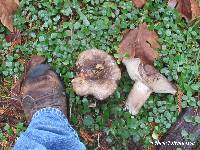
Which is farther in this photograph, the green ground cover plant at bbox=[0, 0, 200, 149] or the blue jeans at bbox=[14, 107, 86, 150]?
the green ground cover plant at bbox=[0, 0, 200, 149]

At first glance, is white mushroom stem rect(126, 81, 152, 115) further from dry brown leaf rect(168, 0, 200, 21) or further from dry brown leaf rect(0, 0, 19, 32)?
dry brown leaf rect(0, 0, 19, 32)

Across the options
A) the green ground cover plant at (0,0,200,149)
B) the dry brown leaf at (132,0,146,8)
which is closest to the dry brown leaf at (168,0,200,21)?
the green ground cover plant at (0,0,200,149)

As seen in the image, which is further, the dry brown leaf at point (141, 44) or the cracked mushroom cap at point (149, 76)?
the dry brown leaf at point (141, 44)

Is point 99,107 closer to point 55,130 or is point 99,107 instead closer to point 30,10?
point 55,130

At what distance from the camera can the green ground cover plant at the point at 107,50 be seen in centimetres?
335

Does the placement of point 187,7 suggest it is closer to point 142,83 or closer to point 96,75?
point 142,83

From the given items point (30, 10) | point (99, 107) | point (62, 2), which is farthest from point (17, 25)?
point (99, 107)

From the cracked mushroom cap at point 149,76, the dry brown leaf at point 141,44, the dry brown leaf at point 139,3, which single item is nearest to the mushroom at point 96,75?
the cracked mushroom cap at point 149,76

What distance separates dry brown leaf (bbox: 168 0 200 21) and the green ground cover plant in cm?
5

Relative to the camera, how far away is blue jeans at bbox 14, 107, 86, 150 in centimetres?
287

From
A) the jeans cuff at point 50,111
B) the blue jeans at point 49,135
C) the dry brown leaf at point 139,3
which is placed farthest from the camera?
the dry brown leaf at point 139,3

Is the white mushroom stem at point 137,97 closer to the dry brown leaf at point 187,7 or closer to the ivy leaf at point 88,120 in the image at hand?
the ivy leaf at point 88,120

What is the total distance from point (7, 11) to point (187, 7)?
144 cm

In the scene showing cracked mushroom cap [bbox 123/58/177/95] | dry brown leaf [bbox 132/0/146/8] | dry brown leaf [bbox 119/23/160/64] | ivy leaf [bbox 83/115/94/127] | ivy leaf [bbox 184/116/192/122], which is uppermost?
dry brown leaf [bbox 132/0/146/8]
